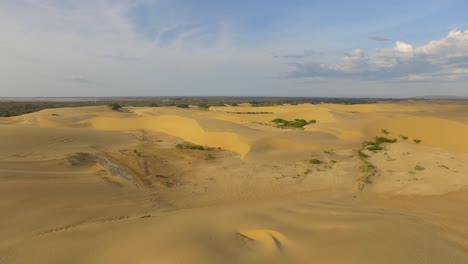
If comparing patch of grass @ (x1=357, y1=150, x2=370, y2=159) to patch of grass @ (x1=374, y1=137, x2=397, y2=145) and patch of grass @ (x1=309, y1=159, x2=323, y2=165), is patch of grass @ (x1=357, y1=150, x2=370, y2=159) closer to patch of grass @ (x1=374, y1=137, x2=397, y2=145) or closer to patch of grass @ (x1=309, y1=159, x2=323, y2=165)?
patch of grass @ (x1=309, y1=159, x2=323, y2=165)

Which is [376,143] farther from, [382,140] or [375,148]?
Answer: [375,148]

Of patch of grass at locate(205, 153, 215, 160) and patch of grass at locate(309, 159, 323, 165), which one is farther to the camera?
patch of grass at locate(205, 153, 215, 160)

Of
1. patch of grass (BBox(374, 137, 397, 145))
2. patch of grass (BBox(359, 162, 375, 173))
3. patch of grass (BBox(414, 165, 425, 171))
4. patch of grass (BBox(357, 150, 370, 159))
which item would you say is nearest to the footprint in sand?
patch of grass (BBox(359, 162, 375, 173))

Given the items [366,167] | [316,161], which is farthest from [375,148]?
[316,161]

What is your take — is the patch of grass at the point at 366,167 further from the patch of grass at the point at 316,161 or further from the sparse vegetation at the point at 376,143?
the sparse vegetation at the point at 376,143

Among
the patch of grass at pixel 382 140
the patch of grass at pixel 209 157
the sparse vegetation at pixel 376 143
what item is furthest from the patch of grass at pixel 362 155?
the patch of grass at pixel 209 157
